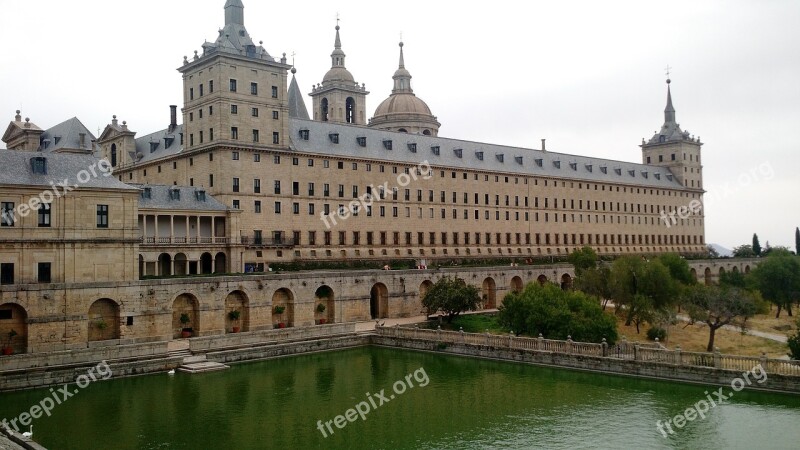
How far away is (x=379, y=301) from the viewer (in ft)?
197

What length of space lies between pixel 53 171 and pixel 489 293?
132 ft

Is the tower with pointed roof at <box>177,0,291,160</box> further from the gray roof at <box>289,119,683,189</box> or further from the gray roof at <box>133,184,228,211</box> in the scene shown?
the gray roof at <box>133,184,228,211</box>

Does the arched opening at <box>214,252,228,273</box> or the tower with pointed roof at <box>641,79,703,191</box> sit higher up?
the tower with pointed roof at <box>641,79,703,191</box>

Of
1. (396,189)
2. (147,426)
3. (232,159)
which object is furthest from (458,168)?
(147,426)

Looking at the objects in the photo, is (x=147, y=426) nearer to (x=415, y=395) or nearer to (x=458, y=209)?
(x=415, y=395)

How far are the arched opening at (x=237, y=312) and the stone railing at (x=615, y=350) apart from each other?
9.14m

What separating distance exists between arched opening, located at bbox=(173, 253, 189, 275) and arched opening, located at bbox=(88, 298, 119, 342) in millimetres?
11425

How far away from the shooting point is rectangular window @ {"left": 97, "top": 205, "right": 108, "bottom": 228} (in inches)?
1708

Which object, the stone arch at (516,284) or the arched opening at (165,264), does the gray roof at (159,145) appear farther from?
the stone arch at (516,284)

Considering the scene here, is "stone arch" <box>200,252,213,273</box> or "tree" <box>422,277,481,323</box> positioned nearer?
"tree" <box>422,277,481,323</box>

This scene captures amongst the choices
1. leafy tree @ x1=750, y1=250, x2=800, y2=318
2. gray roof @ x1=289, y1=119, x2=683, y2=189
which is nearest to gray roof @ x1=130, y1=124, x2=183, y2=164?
gray roof @ x1=289, y1=119, x2=683, y2=189

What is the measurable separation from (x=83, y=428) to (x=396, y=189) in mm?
47680

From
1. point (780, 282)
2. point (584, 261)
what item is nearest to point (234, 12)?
point (584, 261)

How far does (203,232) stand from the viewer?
58719 mm
